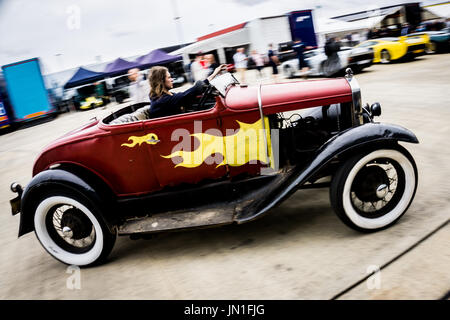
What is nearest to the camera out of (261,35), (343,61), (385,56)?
(343,61)

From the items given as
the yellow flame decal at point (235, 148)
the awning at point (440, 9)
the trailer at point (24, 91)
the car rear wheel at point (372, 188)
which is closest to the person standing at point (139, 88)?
the yellow flame decal at point (235, 148)

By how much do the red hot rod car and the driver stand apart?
208 mm

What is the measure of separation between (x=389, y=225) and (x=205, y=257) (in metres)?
1.48

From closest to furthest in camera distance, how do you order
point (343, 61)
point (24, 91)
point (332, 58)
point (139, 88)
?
point (139, 88) < point (332, 58) < point (343, 61) < point (24, 91)

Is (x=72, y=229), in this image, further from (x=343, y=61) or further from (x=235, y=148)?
(x=343, y=61)

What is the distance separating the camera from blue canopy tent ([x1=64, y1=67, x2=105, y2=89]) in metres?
20.6

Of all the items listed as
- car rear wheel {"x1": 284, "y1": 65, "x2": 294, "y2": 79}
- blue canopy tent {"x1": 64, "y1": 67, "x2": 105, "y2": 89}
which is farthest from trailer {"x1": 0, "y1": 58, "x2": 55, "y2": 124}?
car rear wheel {"x1": 284, "y1": 65, "x2": 294, "y2": 79}

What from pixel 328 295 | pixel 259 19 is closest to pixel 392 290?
pixel 328 295

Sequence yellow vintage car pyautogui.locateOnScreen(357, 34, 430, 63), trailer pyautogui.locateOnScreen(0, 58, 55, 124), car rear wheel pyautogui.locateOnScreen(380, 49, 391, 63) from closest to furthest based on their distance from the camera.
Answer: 1. yellow vintage car pyautogui.locateOnScreen(357, 34, 430, 63)
2. car rear wheel pyautogui.locateOnScreen(380, 49, 391, 63)
3. trailer pyautogui.locateOnScreen(0, 58, 55, 124)

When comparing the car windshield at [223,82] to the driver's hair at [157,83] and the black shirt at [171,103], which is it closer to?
the black shirt at [171,103]

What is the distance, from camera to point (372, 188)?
8.57 feet

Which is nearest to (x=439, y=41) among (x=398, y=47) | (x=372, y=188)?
(x=398, y=47)

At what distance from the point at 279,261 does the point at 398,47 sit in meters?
11.4

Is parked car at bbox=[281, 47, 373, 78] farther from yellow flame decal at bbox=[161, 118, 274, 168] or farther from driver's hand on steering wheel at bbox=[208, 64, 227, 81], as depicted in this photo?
yellow flame decal at bbox=[161, 118, 274, 168]
